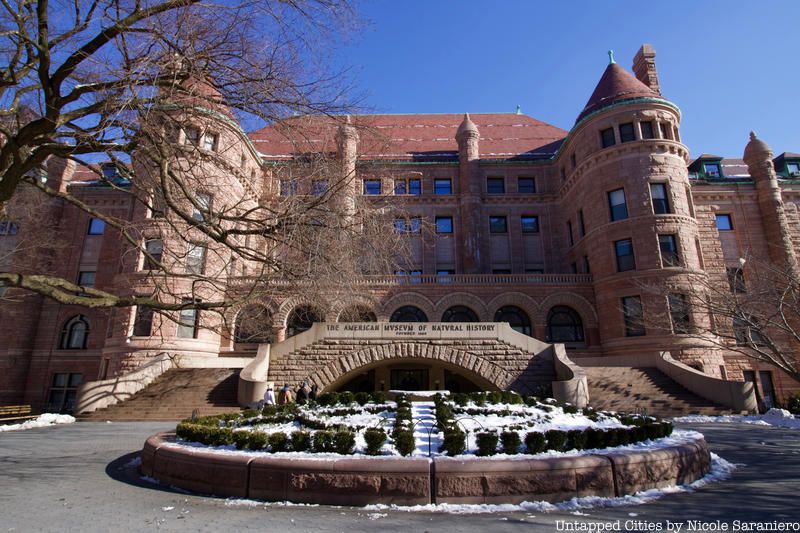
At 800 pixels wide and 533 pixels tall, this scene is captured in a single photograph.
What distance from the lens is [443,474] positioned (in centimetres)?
606

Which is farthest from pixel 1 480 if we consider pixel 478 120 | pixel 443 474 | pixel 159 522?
pixel 478 120

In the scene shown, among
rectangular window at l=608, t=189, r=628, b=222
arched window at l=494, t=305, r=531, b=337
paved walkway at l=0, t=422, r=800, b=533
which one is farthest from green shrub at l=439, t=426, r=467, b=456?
rectangular window at l=608, t=189, r=628, b=222

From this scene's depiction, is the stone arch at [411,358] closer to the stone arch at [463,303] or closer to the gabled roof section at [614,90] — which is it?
the stone arch at [463,303]

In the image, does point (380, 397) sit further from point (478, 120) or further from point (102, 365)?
point (478, 120)

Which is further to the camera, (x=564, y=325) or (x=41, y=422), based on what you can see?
(x=564, y=325)

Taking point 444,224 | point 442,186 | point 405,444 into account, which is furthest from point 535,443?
point 442,186

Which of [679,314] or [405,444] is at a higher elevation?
[679,314]

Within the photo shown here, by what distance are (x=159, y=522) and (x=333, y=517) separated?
2.07 metres

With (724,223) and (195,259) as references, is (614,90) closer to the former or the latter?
(724,223)

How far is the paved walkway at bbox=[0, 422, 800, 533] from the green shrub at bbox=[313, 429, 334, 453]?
1253 millimetres

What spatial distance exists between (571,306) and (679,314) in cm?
574

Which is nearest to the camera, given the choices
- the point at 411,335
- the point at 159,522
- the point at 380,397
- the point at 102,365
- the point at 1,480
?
the point at 159,522

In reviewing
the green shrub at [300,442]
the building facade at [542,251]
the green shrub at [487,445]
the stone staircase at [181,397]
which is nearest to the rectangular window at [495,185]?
the building facade at [542,251]

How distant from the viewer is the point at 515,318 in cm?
2770
